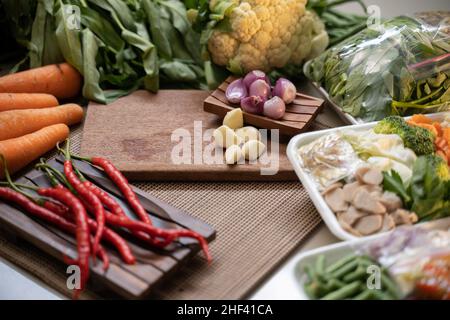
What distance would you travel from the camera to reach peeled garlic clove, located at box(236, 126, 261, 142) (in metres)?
1.83

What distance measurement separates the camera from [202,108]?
2.05 m

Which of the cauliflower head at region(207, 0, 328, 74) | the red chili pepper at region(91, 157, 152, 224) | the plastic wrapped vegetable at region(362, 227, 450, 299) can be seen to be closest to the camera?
the plastic wrapped vegetable at region(362, 227, 450, 299)

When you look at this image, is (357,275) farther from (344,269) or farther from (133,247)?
(133,247)

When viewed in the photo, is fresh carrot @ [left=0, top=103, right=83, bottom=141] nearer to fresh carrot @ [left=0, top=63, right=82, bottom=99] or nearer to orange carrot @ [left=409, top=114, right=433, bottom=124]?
fresh carrot @ [left=0, top=63, right=82, bottom=99]

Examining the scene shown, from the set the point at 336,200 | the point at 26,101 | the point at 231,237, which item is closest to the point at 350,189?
the point at 336,200

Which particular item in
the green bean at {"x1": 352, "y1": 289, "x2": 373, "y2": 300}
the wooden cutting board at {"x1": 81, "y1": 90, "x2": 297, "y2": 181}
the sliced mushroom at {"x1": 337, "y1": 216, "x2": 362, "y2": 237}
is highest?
the sliced mushroom at {"x1": 337, "y1": 216, "x2": 362, "y2": 237}

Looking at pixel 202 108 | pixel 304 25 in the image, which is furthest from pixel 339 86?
pixel 202 108

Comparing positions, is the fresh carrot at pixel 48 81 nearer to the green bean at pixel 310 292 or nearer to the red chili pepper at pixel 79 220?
the red chili pepper at pixel 79 220

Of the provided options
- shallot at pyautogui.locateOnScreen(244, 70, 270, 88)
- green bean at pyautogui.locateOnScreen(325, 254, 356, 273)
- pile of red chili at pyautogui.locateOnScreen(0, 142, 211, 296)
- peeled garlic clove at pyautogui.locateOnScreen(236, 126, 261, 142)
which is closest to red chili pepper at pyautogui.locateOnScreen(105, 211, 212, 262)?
pile of red chili at pyautogui.locateOnScreen(0, 142, 211, 296)

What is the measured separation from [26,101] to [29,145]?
9.1 inches

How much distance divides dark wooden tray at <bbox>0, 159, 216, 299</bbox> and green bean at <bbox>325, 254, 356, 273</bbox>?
0.94 feet

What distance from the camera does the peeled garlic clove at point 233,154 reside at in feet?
5.71

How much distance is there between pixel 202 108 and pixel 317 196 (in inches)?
26.4
